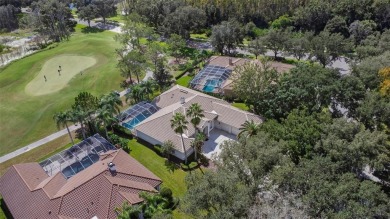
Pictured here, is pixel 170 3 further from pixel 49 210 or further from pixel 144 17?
pixel 49 210

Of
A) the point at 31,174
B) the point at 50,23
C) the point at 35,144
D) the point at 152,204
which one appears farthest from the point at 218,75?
the point at 50,23

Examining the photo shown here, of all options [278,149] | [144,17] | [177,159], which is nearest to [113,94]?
[177,159]

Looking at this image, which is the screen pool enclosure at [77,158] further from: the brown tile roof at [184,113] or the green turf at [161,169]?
the brown tile roof at [184,113]

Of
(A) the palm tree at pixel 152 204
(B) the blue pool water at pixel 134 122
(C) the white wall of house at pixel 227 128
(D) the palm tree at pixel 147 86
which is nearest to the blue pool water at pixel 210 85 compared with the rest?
(D) the palm tree at pixel 147 86

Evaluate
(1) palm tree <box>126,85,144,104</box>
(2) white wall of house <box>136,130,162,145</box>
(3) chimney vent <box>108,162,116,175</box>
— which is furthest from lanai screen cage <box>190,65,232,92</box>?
(3) chimney vent <box>108,162,116,175</box>

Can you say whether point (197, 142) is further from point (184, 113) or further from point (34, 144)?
point (34, 144)

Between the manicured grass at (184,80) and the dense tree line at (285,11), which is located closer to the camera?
the manicured grass at (184,80)

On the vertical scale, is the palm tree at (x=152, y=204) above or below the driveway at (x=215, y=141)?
above
